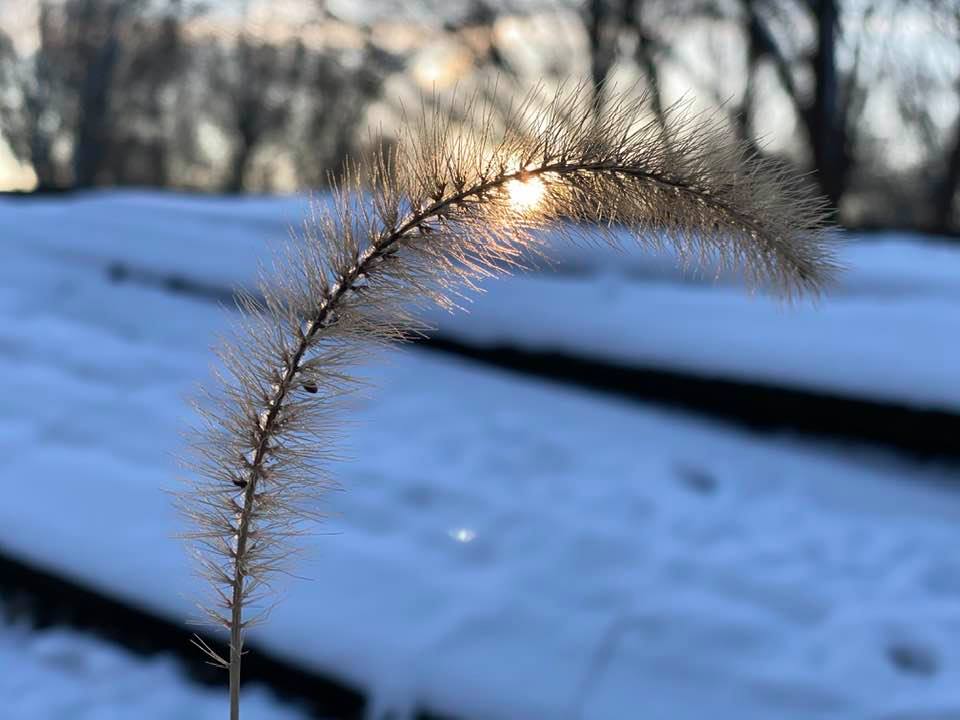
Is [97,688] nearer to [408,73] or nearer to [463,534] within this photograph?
[463,534]

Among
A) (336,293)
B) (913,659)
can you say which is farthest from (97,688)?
(913,659)

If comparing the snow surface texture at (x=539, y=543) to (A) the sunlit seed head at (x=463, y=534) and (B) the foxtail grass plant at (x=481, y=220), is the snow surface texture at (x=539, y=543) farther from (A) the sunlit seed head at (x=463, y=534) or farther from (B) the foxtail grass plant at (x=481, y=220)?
(B) the foxtail grass plant at (x=481, y=220)

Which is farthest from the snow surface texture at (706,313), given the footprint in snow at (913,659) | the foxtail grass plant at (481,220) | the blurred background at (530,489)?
the foxtail grass plant at (481,220)

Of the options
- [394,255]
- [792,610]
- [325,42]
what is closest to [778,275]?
[394,255]

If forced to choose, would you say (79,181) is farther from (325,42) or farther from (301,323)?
(301,323)

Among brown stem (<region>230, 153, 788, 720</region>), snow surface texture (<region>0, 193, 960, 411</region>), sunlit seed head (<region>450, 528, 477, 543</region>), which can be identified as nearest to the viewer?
brown stem (<region>230, 153, 788, 720</region>)

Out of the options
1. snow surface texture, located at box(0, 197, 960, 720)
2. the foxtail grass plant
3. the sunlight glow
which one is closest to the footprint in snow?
snow surface texture, located at box(0, 197, 960, 720)

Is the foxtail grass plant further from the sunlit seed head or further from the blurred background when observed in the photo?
the sunlit seed head

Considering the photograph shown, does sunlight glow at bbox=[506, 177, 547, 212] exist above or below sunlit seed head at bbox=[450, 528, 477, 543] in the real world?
above
